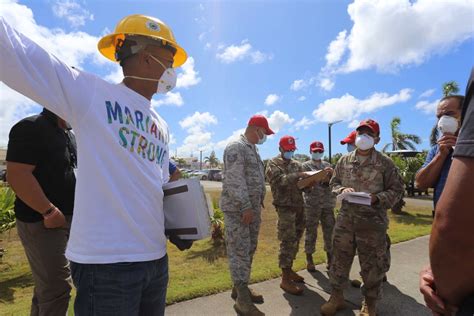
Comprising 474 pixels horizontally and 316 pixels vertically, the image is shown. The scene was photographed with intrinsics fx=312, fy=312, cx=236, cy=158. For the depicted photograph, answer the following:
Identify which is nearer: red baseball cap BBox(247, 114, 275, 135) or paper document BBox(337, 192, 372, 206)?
paper document BBox(337, 192, 372, 206)

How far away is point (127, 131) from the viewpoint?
1385mm

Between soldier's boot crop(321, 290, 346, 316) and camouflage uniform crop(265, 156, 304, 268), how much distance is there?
827 millimetres

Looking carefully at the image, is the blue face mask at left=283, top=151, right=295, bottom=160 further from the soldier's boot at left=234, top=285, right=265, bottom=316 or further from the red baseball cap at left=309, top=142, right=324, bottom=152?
the soldier's boot at left=234, top=285, right=265, bottom=316

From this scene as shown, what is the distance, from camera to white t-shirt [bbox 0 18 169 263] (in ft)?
3.91

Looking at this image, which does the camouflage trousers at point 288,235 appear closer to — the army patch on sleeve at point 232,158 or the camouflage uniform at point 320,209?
the camouflage uniform at point 320,209

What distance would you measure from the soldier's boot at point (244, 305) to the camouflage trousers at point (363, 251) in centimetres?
92

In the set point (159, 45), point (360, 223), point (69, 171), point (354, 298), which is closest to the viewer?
point (159, 45)

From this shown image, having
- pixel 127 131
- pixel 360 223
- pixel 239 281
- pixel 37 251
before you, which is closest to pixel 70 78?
pixel 127 131

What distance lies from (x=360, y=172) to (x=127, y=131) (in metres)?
2.85

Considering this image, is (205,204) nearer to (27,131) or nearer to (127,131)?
(127,131)

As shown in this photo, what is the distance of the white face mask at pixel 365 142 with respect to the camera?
340 centimetres

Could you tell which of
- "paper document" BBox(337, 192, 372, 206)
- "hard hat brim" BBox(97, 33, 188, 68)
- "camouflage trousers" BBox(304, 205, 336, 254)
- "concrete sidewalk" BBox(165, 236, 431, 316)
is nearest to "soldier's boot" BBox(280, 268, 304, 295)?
"concrete sidewalk" BBox(165, 236, 431, 316)

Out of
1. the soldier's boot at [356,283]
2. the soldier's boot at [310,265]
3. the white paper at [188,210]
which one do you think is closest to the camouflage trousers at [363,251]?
the soldier's boot at [356,283]

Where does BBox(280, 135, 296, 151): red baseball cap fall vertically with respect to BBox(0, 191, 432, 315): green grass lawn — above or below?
above
